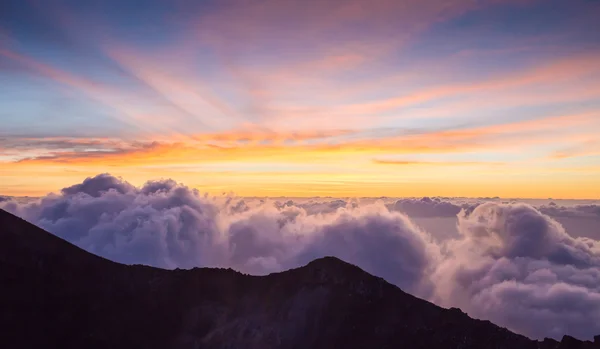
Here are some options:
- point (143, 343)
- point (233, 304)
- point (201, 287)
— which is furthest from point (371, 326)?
point (143, 343)

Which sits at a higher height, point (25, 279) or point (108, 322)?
point (25, 279)

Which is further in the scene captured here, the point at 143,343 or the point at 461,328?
the point at 143,343

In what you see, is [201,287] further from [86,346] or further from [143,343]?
[86,346]

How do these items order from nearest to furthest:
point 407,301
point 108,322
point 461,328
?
1. point 461,328
2. point 407,301
3. point 108,322

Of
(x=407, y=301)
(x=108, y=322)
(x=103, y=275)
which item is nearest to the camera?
(x=407, y=301)

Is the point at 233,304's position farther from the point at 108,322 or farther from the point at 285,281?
the point at 108,322

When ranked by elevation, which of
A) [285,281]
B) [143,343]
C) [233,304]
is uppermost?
[285,281]
